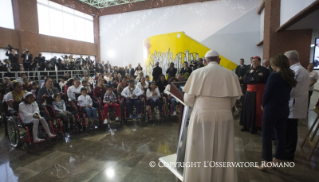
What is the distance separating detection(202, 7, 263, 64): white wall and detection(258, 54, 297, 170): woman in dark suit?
290 inches

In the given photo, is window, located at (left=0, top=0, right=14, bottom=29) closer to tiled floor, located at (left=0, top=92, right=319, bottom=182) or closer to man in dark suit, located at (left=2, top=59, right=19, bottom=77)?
man in dark suit, located at (left=2, top=59, right=19, bottom=77)

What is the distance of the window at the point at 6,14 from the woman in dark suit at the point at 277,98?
12.8m

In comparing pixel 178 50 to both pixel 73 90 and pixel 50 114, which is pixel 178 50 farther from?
pixel 50 114

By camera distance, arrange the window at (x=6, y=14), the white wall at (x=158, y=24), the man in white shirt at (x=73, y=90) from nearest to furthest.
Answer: the man in white shirt at (x=73, y=90)
the window at (x=6, y=14)
the white wall at (x=158, y=24)

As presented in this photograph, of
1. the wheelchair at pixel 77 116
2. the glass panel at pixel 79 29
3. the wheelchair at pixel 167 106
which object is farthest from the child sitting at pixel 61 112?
the glass panel at pixel 79 29

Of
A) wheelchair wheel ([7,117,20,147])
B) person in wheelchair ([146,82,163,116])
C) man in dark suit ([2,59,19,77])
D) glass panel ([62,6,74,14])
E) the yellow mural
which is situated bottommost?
wheelchair wheel ([7,117,20,147])

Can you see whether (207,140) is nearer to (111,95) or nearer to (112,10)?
(111,95)

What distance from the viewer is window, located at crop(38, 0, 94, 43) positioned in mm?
11922

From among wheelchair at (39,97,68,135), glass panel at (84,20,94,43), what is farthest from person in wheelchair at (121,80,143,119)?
glass panel at (84,20,94,43)

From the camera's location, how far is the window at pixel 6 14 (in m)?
Result: 9.66

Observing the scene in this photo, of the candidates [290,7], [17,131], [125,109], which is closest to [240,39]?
[290,7]

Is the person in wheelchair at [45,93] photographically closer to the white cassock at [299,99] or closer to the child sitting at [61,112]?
the child sitting at [61,112]

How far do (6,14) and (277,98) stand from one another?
43.0 ft

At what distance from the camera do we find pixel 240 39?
882 centimetres
